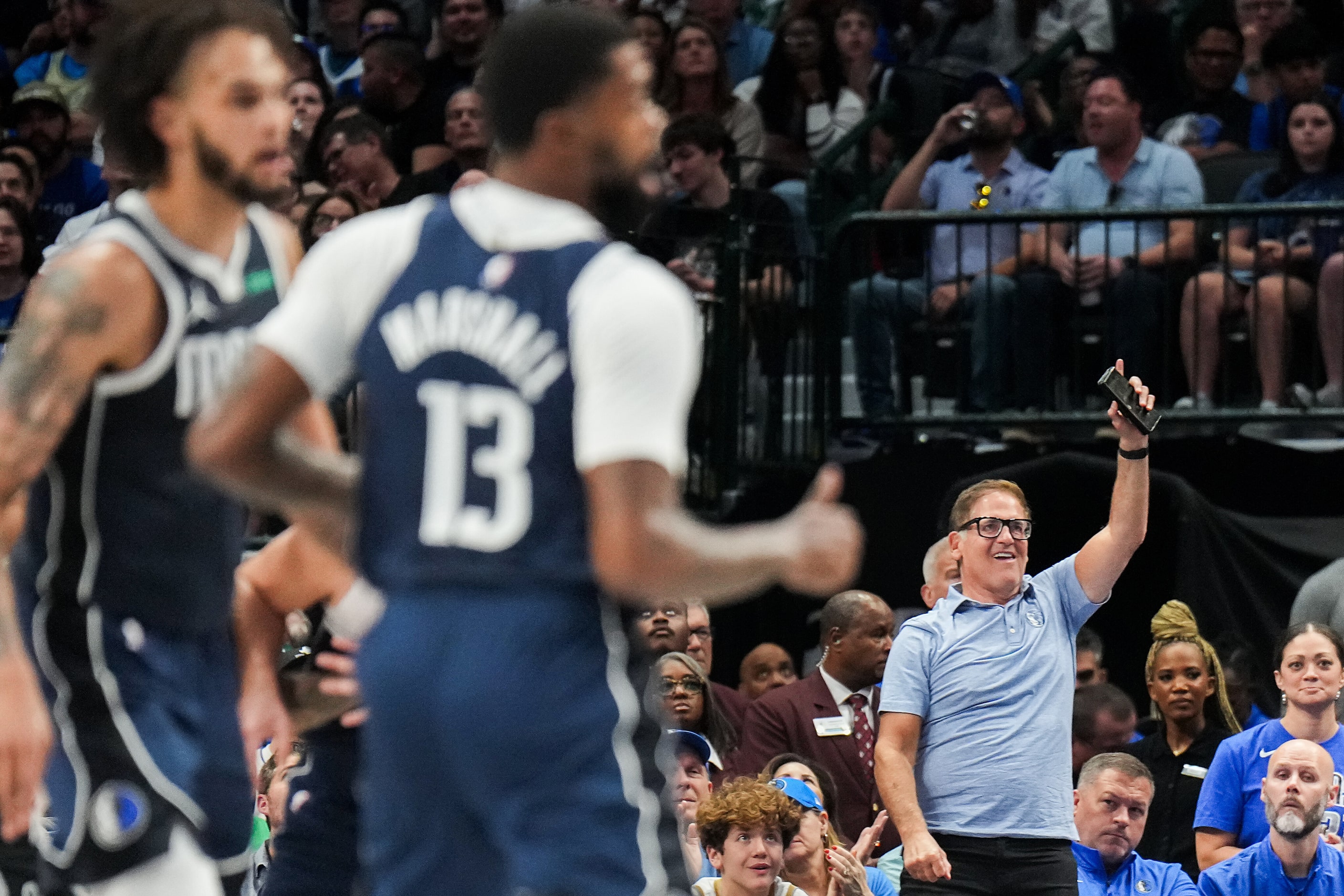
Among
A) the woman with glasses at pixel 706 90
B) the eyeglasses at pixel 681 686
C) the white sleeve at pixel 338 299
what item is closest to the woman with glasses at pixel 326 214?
the woman with glasses at pixel 706 90

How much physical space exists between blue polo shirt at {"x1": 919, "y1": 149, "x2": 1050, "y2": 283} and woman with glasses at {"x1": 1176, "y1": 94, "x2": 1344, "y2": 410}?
35.8 inches

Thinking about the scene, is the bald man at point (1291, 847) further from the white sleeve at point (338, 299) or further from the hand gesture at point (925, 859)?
the white sleeve at point (338, 299)

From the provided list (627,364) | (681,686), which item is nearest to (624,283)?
(627,364)

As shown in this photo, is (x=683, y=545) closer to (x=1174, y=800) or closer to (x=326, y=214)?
(x=1174, y=800)

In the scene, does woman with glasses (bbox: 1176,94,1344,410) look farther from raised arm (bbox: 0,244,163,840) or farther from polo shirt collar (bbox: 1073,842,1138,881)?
raised arm (bbox: 0,244,163,840)

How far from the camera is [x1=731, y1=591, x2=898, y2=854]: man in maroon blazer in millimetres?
7555

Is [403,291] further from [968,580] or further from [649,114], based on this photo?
[968,580]

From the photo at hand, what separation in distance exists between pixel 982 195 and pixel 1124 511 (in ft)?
13.6

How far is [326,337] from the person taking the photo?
300cm

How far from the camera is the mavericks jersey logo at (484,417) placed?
2.87 m

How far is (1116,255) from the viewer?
9695 mm

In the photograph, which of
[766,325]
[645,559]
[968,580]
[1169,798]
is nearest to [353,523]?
[645,559]

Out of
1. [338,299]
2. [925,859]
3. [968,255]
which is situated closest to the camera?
[338,299]

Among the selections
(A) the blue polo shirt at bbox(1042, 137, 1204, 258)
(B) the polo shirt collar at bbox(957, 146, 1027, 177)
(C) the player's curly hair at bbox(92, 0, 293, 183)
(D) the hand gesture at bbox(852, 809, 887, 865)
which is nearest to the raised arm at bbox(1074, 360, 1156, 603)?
(D) the hand gesture at bbox(852, 809, 887, 865)
